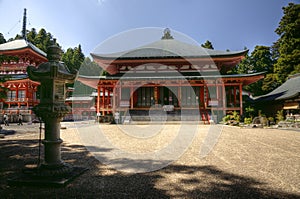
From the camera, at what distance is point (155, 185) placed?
11.0 feet

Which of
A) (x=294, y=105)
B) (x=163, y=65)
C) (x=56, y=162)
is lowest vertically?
(x=56, y=162)

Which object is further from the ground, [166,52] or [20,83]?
[166,52]

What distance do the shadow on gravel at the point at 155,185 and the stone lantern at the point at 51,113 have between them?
0.32m

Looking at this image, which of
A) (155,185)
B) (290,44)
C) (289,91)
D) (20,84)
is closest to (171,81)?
(289,91)

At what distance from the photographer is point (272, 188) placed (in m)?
3.19

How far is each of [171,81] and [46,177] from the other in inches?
639

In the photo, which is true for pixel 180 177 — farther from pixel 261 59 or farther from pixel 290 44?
pixel 261 59

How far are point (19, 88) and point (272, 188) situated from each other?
1252 inches

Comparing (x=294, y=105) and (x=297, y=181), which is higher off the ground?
(x=294, y=105)

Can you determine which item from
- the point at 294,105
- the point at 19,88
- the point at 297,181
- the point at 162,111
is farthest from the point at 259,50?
the point at 19,88

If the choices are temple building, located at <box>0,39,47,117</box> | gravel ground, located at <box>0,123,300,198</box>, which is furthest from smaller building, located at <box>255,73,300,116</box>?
temple building, located at <box>0,39,47,117</box>

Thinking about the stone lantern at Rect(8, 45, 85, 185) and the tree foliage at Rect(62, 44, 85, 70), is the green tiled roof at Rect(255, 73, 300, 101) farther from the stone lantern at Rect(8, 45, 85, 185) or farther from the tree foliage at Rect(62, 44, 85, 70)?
the tree foliage at Rect(62, 44, 85, 70)

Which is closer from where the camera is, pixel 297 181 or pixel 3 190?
pixel 3 190

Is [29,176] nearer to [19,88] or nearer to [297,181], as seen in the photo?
[297,181]
